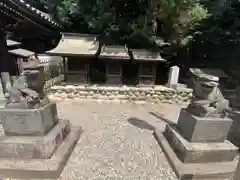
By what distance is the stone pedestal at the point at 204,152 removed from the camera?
3.76 meters

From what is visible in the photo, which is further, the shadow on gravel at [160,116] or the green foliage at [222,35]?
the green foliage at [222,35]

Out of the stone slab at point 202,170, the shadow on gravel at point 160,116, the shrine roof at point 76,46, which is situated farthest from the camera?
the shrine roof at point 76,46

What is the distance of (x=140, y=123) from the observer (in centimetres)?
667

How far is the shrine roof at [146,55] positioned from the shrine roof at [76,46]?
2.05 m

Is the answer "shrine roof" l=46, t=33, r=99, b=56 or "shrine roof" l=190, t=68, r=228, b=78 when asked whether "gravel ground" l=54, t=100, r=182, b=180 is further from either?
"shrine roof" l=190, t=68, r=228, b=78

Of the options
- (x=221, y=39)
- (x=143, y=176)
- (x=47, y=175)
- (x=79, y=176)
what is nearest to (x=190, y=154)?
(x=143, y=176)

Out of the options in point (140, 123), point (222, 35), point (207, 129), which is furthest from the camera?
point (222, 35)

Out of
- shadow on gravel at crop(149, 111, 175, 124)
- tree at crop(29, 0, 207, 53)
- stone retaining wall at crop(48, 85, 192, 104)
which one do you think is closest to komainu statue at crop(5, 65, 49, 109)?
shadow on gravel at crop(149, 111, 175, 124)

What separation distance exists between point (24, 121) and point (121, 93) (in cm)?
577

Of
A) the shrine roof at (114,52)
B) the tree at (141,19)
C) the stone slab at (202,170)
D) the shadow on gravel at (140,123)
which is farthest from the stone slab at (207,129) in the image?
the tree at (141,19)

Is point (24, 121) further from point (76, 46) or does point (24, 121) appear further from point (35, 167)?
point (76, 46)

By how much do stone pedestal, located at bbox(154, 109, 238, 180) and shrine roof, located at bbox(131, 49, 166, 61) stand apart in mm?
5548

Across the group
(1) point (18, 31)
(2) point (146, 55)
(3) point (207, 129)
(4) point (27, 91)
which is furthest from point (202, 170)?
(1) point (18, 31)

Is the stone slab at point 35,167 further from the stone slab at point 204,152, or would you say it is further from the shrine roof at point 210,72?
the shrine roof at point 210,72
